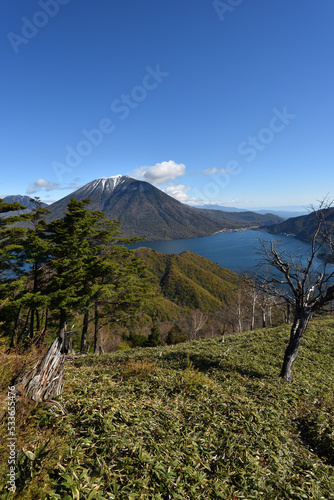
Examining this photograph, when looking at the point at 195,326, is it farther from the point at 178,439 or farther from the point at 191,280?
the point at 191,280

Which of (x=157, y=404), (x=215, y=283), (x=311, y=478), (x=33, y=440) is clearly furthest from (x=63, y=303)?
(x=215, y=283)

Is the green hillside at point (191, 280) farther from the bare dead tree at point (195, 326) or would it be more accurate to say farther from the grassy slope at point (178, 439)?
the grassy slope at point (178, 439)

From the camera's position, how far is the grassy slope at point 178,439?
8.50 ft

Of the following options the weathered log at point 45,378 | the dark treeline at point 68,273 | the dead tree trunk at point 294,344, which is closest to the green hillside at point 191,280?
the dark treeline at point 68,273

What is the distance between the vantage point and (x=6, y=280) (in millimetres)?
12898

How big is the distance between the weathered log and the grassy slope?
1.01 feet

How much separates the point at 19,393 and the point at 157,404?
2.70 metres

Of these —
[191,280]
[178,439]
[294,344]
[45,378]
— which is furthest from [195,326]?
[191,280]

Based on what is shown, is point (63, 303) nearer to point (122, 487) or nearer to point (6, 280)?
point (6, 280)

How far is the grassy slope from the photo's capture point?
2590mm

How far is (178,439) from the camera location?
11.8ft

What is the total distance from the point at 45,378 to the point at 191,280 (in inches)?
4275

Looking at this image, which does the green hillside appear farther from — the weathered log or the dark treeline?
the weathered log

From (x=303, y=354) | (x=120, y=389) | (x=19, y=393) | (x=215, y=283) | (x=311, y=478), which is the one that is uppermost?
(x=19, y=393)
